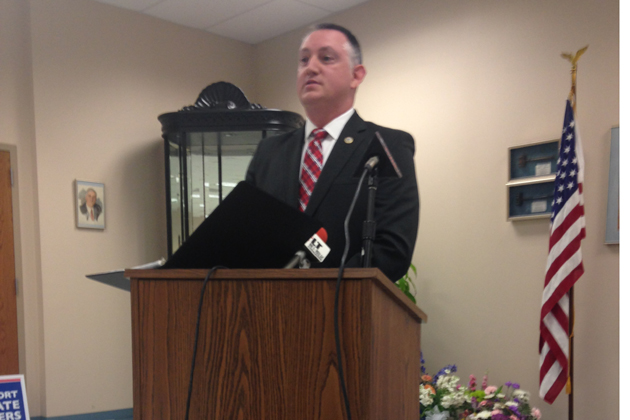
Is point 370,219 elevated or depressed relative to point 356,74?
depressed

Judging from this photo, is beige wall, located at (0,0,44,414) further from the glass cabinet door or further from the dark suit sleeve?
the dark suit sleeve

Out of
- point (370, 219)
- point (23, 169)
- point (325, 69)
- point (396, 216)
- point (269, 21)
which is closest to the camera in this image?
point (370, 219)

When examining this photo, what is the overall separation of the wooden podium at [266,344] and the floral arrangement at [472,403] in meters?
2.18

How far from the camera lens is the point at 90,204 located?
4570 mm

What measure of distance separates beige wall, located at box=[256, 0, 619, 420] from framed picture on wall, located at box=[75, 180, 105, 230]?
2172 millimetres

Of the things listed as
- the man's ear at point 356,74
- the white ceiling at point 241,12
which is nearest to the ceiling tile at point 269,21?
the white ceiling at point 241,12

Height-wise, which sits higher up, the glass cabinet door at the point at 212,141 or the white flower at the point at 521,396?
the glass cabinet door at the point at 212,141

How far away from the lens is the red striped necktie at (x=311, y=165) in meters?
1.67

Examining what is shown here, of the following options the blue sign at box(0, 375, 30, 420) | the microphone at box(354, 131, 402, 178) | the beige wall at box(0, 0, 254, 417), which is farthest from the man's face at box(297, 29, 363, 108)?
the beige wall at box(0, 0, 254, 417)

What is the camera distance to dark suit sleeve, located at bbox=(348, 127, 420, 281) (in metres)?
1.45

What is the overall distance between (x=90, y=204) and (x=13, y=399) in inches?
121

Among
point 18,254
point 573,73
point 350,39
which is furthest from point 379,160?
point 18,254

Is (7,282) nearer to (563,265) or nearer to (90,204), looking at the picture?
(90,204)

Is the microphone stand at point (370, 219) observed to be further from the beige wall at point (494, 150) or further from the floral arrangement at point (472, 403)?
the beige wall at point (494, 150)
